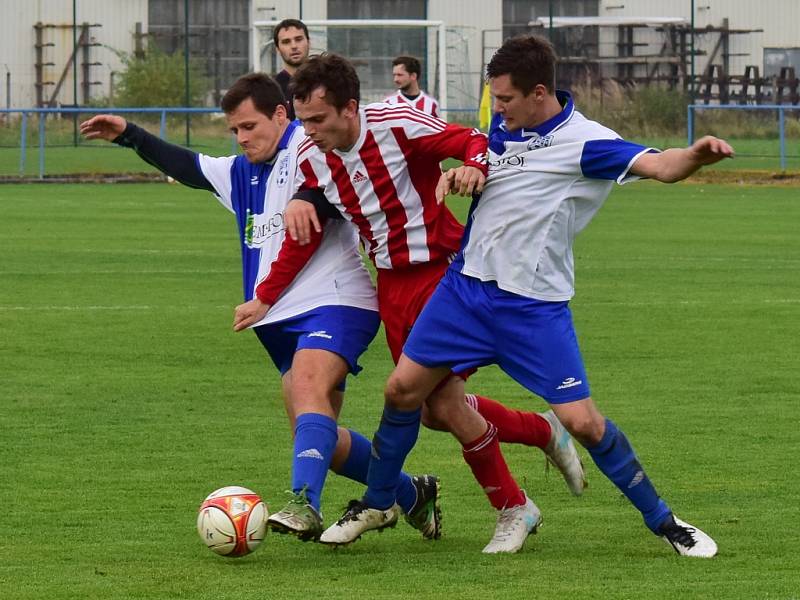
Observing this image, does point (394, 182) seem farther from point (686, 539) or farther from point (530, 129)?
point (686, 539)

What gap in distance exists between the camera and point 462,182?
528 cm

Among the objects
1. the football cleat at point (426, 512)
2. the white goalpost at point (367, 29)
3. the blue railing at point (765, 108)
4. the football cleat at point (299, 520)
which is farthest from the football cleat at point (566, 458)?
the white goalpost at point (367, 29)

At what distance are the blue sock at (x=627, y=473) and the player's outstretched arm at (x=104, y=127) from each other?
229 centimetres

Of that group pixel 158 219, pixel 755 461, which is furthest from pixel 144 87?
pixel 755 461

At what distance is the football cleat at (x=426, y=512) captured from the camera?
5816mm

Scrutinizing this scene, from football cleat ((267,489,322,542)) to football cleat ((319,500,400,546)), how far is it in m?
0.21

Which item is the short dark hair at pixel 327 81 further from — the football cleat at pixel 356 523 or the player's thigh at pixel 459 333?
the football cleat at pixel 356 523

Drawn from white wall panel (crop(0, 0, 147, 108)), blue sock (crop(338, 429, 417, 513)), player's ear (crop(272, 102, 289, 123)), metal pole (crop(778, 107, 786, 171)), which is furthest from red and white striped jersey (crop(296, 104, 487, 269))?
white wall panel (crop(0, 0, 147, 108))

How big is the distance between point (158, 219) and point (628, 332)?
35.5 ft

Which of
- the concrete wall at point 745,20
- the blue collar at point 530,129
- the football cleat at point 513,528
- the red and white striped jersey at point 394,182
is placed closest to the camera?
the blue collar at point 530,129

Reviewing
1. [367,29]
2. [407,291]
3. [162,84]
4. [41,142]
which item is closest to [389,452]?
[407,291]

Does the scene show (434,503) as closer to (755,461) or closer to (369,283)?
(369,283)

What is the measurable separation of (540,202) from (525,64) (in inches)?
18.3

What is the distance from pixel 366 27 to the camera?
3234cm
